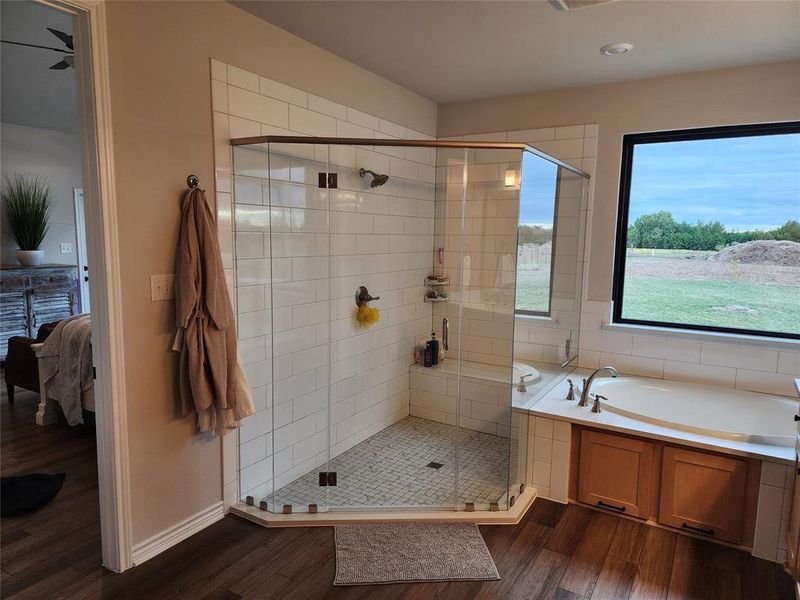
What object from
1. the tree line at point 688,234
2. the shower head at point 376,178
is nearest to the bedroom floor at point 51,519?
the shower head at point 376,178

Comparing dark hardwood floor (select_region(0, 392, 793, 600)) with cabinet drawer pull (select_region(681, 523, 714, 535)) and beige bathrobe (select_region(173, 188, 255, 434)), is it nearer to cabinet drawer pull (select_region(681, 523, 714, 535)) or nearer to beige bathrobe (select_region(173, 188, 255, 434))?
cabinet drawer pull (select_region(681, 523, 714, 535))

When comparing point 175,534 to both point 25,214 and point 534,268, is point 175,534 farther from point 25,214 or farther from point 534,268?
point 25,214

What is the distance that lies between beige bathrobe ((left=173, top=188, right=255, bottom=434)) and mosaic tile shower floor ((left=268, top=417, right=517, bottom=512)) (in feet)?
2.61

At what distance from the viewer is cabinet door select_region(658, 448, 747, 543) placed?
8.18ft

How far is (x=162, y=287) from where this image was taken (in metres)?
2.27

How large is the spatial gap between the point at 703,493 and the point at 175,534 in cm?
257

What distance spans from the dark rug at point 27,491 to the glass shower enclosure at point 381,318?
3.64 ft

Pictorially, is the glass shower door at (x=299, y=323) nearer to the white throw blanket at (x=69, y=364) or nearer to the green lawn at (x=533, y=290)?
the green lawn at (x=533, y=290)

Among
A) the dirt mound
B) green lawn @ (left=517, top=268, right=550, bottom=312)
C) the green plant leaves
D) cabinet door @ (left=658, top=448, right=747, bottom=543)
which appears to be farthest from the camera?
the green plant leaves

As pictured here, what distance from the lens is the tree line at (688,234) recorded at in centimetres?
320

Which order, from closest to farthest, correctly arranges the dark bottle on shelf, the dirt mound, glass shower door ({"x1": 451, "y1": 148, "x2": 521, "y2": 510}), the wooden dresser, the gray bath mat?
the gray bath mat
glass shower door ({"x1": 451, "y1": 148, "x2": 521, "y2": 510})
the dirt mound
the dark bottle on shelf
the wooden dresser

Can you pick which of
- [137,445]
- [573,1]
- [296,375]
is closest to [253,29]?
[573,1]

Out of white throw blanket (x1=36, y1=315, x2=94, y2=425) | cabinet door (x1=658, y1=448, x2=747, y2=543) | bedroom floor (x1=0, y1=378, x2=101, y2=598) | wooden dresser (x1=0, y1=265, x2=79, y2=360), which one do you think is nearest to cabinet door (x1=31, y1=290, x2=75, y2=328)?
wooden dresser (x1=0, y1=265, x2=79, y2=360)

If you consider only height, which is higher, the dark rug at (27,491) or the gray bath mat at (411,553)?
the dark rug at (27,491)
